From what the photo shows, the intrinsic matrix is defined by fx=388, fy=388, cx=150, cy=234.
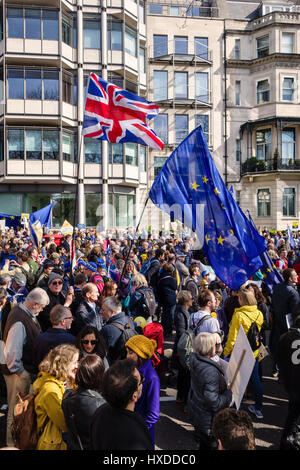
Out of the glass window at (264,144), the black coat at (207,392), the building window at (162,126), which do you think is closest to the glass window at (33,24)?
the building window at (162,126)

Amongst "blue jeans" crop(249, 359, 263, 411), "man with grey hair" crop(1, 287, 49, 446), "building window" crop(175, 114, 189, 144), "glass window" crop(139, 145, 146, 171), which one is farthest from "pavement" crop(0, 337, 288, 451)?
"building window" crop(175, 114, 189, 144)

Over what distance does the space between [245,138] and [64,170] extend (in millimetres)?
15049

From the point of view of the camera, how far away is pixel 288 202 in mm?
30234

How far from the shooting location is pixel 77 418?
2617 millimetres

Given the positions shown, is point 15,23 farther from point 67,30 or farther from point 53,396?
point 53,396

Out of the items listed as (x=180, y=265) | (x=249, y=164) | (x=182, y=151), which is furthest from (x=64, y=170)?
(x=182, y=151)

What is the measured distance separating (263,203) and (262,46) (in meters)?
12.5

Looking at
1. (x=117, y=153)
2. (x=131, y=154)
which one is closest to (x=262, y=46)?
(x=131, y=154)

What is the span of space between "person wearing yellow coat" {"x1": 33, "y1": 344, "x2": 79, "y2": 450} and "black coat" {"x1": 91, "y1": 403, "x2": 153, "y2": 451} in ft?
1.76

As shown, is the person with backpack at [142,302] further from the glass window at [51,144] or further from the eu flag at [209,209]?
the glass window at [51,144]

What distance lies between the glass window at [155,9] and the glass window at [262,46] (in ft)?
26.9

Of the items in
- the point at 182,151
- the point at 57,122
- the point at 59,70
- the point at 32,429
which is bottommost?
the point at 32,429

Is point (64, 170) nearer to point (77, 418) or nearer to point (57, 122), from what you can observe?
point (57, 122)

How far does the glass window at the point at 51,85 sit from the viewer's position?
80.0 feet
